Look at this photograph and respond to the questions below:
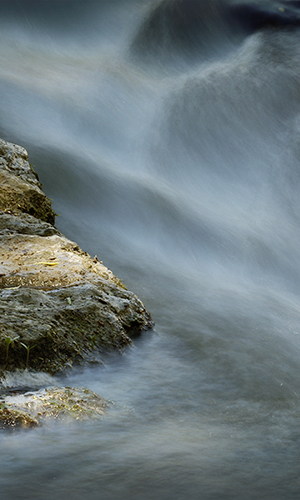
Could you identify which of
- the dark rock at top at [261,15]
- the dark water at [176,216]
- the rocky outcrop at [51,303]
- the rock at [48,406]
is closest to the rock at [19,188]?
the rocky outcrop at [51,303]

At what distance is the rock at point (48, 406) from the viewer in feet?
6.76

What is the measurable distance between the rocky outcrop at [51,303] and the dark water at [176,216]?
148 millimetres

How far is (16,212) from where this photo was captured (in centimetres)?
383

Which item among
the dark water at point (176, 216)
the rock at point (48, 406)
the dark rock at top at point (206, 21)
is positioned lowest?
the rock at point (48, 406)

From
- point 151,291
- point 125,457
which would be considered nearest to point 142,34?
point 151,291

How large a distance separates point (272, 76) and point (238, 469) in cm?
921

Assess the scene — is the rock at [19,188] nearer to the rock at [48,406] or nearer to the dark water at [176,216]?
the dark water at [176,216]

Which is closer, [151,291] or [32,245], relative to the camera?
[32,245]

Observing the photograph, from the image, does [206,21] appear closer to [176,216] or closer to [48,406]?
[176,216]

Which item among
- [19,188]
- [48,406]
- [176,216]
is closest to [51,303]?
[48,406]

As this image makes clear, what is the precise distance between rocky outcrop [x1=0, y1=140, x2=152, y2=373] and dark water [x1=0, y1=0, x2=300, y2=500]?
15 centimetres

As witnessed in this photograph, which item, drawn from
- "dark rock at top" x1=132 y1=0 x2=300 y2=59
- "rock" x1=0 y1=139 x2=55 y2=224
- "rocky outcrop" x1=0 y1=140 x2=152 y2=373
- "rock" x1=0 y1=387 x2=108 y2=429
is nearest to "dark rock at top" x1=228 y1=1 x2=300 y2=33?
"dark rock at top" x1=132 y1=0 x2=300 y2=59

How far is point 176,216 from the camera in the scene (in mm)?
5945

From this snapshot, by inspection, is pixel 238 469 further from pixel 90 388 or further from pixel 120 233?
pixel 120 233
